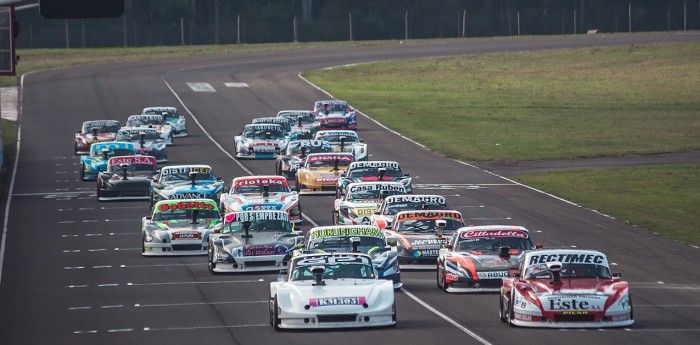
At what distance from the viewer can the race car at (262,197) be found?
135ft

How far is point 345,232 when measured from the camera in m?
31.8

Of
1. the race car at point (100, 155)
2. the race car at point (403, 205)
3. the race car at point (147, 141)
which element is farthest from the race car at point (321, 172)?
the race car at point (403, 205)

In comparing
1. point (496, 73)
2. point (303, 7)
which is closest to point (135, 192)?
point (496, 73)

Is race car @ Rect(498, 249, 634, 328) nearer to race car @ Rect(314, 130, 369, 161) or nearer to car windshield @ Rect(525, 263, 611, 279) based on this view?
car windshield @ Rect(525, 263, 611, 279)

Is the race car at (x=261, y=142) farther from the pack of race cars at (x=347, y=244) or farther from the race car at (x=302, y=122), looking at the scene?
the pack of race cars at (x=347, y=244)

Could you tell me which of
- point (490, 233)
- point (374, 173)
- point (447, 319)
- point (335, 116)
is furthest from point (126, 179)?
point (447, 319)

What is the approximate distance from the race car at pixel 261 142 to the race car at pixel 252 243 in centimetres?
2861

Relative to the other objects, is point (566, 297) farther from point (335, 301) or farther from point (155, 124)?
point (155, 124)

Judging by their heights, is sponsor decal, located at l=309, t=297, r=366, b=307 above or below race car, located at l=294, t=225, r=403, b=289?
below

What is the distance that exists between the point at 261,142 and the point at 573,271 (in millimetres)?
38546

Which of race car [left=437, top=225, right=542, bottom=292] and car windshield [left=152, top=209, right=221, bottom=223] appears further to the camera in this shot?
car windshield [left=152, top=209, right=221, bottom=223]

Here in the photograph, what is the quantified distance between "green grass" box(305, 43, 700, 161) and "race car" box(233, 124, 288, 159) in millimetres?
7854

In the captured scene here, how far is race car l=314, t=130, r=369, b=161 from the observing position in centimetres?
5741

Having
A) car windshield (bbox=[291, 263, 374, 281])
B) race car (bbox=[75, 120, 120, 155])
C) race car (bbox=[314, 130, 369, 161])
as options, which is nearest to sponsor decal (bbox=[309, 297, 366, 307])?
car windshield (bbox=[291, 263, 374, 281])
